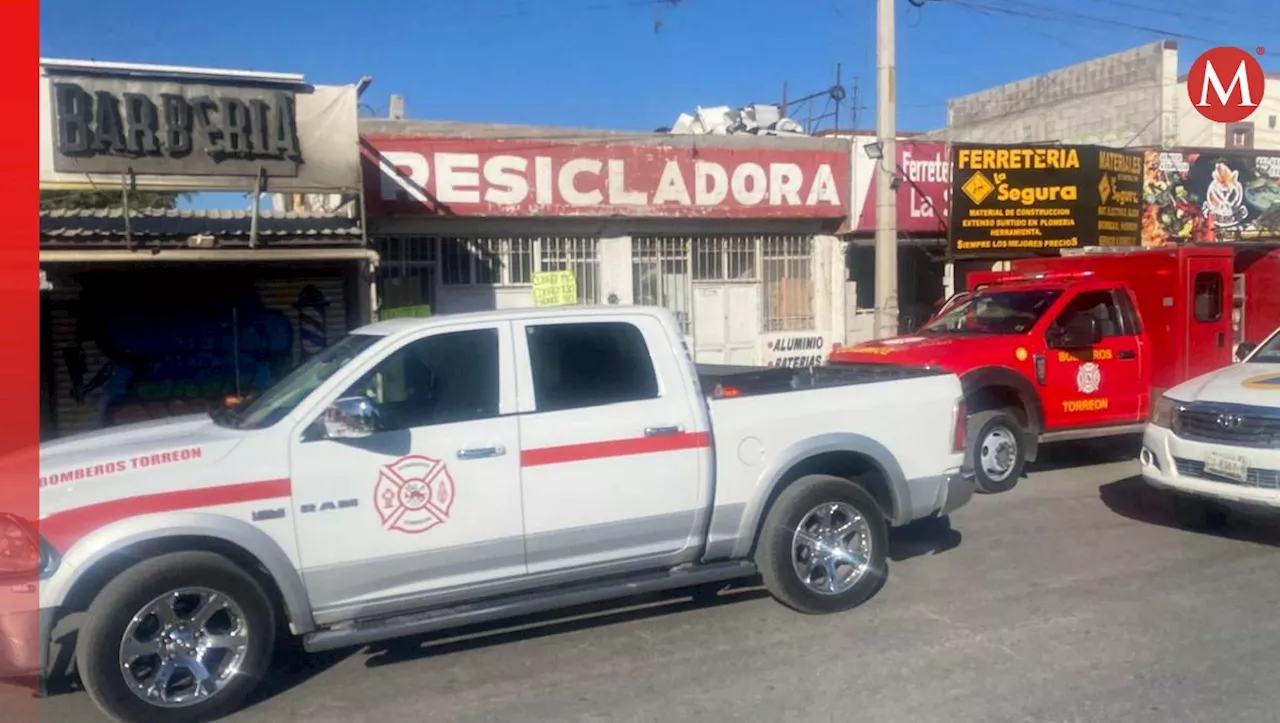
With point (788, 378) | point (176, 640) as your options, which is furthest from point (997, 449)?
point (176, 640)

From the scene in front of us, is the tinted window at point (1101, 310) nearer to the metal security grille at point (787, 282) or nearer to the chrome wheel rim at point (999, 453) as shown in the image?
the chrome wheel rim at point (999, 453)

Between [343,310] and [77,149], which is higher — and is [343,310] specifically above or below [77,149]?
below

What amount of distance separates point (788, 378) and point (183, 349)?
8477 millimetres

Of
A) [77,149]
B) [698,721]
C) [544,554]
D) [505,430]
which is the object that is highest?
[77,149]

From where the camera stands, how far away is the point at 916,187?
56.0 feet

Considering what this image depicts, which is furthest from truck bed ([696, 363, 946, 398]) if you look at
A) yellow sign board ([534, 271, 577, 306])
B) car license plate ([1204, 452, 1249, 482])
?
yellow sign board ([534, 271, 577, 306])

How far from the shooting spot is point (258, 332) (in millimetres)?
13109

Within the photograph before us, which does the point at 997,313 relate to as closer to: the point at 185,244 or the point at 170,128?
the point at 185,244

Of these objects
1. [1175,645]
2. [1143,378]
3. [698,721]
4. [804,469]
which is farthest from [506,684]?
[1143,378]

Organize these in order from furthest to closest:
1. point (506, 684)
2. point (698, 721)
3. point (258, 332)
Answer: point (258, 332)
point (506, 684)
point (698, 721)

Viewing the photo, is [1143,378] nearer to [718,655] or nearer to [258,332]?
[718,655]

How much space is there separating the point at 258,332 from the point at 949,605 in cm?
942

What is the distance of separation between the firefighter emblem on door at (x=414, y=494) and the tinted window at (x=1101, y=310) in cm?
749

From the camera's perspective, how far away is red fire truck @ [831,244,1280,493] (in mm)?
10023
